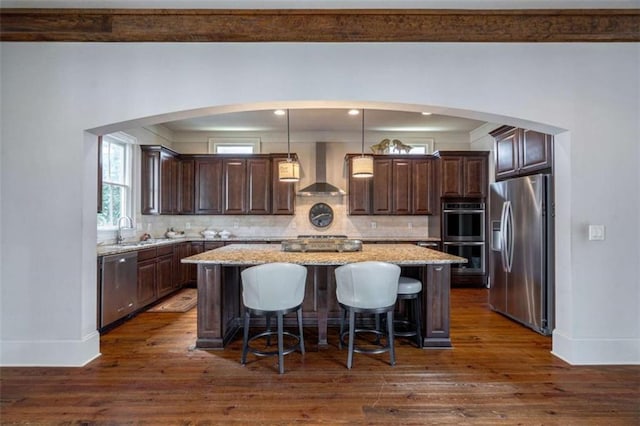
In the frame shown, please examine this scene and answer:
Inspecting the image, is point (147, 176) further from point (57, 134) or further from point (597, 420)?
point (597, 420)

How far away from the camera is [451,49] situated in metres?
2.83

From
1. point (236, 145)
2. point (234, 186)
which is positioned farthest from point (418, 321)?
point (236, 145)

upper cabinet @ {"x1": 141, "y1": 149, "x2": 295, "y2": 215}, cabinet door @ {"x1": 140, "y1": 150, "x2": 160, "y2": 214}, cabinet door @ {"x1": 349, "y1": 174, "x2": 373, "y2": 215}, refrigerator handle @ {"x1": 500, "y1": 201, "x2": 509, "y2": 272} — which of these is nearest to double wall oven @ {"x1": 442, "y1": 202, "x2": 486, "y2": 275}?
cabinet door @ {"x1": 349, "y1": 174, "x2": 373, "y2": 215}

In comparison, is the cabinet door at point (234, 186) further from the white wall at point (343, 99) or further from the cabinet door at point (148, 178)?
the white wall at point (343, 99)

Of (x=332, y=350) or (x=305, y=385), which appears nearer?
(x=305, y=385)

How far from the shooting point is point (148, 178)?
540 cm

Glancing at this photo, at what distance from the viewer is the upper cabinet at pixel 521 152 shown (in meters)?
3.48

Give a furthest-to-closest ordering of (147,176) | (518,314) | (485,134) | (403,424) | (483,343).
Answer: (485,134), (147,176), (518,314), (483,343), (403,424)

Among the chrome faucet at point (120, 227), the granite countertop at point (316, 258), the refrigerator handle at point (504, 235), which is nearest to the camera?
the granite countertop at point (316, 258)

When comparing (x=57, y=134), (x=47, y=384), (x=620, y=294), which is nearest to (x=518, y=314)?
(x=620, y=294)

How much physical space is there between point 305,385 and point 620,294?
2.77 meters

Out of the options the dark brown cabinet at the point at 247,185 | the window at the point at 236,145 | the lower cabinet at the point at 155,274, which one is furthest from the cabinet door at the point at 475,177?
the lower cabinet at the point at 155,274

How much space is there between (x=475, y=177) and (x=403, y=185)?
1.21 metres

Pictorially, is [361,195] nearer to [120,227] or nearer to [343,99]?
[343,99]
